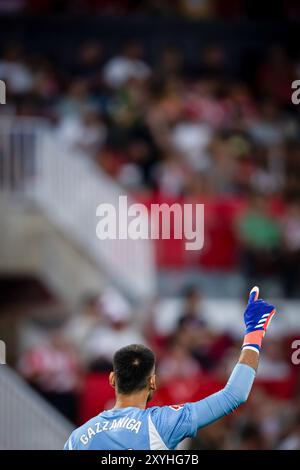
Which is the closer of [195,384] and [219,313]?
[195,384]

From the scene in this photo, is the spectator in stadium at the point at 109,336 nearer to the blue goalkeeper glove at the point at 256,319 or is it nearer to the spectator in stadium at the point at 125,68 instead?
the spectator in stadium at the point at 125,68

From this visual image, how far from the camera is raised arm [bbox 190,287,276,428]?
500 cm

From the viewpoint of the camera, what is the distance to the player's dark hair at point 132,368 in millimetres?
5180

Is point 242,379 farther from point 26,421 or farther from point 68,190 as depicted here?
point 68,190

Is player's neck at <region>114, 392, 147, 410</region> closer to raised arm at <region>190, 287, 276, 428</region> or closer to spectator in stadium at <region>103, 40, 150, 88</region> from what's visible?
raised arm at <region>190, 287, 276, 428</region>

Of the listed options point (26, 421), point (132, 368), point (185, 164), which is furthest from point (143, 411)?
point (185, 164)

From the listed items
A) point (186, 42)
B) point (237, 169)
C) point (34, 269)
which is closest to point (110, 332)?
point (34, 269)

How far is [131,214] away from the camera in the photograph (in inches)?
504

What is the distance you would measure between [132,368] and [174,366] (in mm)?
6504

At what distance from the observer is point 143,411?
5.18m

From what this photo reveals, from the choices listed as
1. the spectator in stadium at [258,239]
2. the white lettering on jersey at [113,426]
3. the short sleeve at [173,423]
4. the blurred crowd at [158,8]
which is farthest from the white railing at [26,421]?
the blurred crowd at [158,8]

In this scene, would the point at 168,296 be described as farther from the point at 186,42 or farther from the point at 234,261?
the point at 186,42

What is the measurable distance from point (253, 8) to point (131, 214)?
7022 mm

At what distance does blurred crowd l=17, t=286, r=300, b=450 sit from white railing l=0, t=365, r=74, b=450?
29 cm
